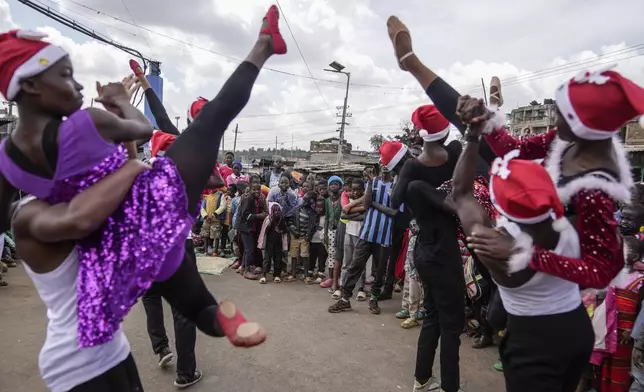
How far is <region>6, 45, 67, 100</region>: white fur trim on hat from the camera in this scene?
1.45 meters

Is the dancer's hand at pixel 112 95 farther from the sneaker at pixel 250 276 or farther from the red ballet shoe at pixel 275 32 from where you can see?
the sneaker at pixel 250 276

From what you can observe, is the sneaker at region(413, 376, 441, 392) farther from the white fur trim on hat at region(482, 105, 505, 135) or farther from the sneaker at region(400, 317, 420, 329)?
the white fur trim on hat at region(482, 105, 505, 135)

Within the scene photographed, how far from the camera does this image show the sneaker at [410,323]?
4.94 m

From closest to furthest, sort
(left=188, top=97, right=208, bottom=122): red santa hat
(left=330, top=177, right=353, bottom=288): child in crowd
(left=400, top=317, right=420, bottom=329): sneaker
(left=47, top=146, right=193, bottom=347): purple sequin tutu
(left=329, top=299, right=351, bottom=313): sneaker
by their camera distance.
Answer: (left=47, top=146, right=193, bottom=347): purple sequin tutu
(left=188, top=97, right=208, bottom=122): red santa hat
(left=400, top=317, right=420, bottom=329): sneaker
(left=329, top=299, right=351, bottom=313): sneaker
(left=330, top=177, right=353, bottom=288): child in crowd

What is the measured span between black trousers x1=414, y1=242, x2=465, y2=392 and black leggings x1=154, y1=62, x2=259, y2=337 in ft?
6.05

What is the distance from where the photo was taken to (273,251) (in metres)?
→ 7.16

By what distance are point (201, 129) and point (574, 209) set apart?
1.65 meters

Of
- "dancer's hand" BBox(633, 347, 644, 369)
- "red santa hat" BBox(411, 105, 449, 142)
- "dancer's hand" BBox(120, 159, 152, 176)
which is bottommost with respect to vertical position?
"dancer's hand" BBox(633, 347, 644, 369)

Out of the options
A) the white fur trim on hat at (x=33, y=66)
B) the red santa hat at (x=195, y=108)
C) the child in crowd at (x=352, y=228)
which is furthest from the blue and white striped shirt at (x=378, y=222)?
the white fur trim on hat at (x=33, y=66)

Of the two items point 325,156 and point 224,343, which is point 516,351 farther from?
point 325,156

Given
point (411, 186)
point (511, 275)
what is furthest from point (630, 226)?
point (511, 275)

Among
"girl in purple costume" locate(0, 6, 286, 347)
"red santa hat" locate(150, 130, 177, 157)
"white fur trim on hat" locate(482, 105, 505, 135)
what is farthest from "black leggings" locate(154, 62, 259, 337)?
"white fur trim on hat" locate(482, 105, 505, 135)

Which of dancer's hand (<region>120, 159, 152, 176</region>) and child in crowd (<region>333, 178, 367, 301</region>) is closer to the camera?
dancer's hand (<region>120, 159, 152, 176</region>)

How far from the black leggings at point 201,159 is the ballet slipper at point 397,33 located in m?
0.84
